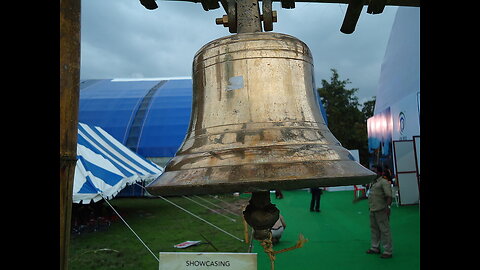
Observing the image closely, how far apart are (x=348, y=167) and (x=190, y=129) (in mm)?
650

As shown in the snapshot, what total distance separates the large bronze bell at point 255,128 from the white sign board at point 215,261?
123 cm

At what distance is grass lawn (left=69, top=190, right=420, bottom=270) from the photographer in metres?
5.27

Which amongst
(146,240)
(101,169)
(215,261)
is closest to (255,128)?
(215,261)

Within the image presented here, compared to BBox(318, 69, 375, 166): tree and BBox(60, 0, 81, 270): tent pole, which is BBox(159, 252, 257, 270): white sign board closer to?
BBox(60, 0, 81, 270): tent pole

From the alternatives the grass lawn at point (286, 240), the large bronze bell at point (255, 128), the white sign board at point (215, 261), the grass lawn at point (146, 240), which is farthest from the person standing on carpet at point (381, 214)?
the large bronze bell at point (255, 128)

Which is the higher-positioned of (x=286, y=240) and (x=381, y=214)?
(x=381, y=214)

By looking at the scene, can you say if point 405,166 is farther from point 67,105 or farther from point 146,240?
point 67,105

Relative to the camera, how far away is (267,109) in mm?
1320

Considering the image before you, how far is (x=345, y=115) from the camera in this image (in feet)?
85.5

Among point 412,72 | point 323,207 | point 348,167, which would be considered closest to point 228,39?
point 348,167

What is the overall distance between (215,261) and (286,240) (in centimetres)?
455

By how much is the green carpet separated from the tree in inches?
583

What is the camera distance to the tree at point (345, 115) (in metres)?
24.9
